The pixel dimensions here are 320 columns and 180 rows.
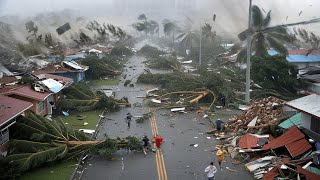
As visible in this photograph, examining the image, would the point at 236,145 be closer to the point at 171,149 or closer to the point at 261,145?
the point at 261,145

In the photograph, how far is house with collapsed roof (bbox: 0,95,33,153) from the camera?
14438 mm

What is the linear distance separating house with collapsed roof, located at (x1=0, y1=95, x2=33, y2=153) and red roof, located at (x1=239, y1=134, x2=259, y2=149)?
9.19 metres

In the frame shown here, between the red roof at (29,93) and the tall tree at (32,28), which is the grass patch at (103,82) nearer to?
the tall tree at (32,28)

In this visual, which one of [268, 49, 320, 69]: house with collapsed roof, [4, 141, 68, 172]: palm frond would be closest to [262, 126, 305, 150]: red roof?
[4, 141, 68, 172]: palm frond

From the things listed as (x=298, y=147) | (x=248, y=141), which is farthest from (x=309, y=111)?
(x=248, y=141)

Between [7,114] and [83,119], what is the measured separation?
7.62 metres

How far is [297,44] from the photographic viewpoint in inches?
1955

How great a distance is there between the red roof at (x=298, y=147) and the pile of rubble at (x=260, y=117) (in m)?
2.77

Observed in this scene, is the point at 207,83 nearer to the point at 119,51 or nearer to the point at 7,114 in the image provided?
the point at 7,114

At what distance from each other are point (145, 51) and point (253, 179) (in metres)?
55.7

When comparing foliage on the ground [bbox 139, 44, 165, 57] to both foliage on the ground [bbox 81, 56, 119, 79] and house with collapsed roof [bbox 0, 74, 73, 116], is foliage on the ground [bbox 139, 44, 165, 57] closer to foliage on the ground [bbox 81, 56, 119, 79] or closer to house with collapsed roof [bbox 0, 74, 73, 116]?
foliage on the ground [bbox 81, 56, 119, 79]

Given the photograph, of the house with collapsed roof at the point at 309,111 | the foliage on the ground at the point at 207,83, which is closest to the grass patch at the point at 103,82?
the foliage on the ground at the point at 207,83

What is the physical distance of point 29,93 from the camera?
20.6 metres

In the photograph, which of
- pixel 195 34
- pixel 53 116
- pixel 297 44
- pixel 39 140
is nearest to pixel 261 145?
pixel 39 140
